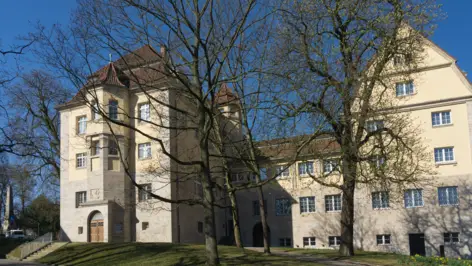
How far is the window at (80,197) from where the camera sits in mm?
39500

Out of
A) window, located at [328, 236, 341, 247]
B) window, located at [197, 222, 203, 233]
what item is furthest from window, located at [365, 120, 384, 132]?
window, located at [197, 222, 203, 233]

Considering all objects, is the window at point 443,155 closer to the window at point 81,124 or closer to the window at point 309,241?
the window at point 309,241

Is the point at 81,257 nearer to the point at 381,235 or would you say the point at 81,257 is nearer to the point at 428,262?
the point at 428,262

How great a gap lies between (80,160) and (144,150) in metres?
5.44

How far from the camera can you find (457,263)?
695 inches

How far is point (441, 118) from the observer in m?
37.3

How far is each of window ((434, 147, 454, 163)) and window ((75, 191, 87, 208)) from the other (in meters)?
26.6

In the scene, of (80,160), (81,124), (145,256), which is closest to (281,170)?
(145,256)

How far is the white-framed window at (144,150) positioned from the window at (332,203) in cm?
1471

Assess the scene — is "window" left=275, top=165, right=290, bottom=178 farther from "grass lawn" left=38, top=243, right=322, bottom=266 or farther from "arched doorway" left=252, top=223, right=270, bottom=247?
"arched doorway" left=252, top=223, right=270, bottom=247

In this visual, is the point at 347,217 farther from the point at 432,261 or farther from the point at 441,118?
the point at 441,118

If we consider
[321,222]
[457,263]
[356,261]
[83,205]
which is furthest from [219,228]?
[457,263]

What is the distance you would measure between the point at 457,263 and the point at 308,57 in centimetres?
1040

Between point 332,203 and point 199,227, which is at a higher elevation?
point 332,203
